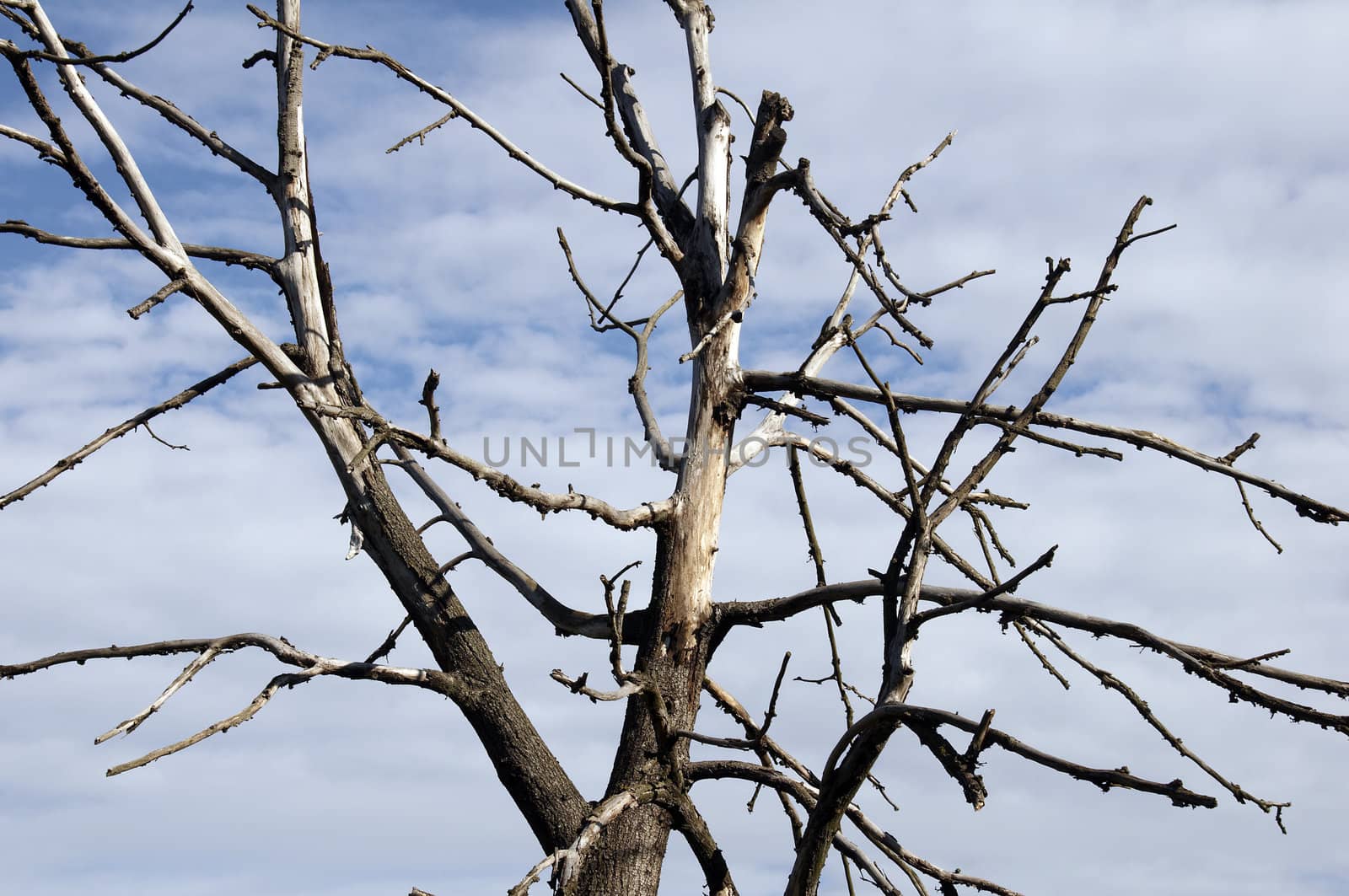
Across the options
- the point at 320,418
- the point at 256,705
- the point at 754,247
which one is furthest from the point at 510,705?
the point at 754,247

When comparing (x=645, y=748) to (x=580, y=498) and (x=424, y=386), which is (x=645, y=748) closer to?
(x=580, y=498)

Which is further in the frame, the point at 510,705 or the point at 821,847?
the point at 510,705

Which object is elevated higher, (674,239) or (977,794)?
(674,239)

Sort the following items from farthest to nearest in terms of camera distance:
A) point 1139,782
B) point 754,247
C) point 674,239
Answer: point 674,239
point 754,247
point 1139,782

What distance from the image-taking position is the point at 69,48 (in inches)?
189

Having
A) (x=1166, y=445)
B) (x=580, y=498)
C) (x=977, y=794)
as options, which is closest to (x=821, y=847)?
(x=977, y=794)

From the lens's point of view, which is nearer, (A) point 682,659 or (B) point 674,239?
(A) point 682,659

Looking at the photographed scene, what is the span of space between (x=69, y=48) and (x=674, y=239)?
266cm

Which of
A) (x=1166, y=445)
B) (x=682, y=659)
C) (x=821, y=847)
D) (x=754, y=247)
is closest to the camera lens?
(x=821, y=847)

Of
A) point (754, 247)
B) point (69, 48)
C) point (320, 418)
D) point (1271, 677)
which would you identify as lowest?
point (1271, 677)

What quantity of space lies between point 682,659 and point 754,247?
180 centimetres

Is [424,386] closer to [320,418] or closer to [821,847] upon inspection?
[320,418]

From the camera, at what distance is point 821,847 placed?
12.4 ft

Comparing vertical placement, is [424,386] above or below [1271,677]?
above
